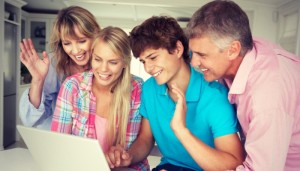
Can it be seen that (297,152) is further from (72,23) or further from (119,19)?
(119,19)

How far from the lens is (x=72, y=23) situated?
4.93 feet

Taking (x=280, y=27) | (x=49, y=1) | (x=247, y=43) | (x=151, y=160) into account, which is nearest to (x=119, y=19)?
(x=49, y=1)

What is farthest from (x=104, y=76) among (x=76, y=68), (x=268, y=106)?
(x=268, y=106)

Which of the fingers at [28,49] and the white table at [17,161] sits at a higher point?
the fingers at [28,49]

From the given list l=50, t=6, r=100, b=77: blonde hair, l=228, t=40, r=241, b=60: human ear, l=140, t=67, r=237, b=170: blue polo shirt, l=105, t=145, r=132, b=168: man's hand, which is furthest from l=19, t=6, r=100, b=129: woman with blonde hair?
l=228, t=40, r=241, b=60: human ear

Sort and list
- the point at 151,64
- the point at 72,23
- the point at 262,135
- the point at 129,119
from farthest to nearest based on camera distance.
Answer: the point at 72,23 < the point at 129,119 < the point at 151,64 < the point at 262,135

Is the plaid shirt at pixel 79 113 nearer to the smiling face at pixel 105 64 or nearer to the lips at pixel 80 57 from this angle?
the smiling face at pixel 105 64

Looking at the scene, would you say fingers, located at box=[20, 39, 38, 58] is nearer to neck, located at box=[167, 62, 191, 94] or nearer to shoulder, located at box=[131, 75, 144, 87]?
shoulder, located at box=[131, 75, 144, 87]

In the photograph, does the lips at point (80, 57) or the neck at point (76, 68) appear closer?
the lips at point (80, 57)

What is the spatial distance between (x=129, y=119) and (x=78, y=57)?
430mm

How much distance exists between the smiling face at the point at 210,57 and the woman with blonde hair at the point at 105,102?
36 centimetres

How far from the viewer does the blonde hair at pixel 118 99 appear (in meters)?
1.31

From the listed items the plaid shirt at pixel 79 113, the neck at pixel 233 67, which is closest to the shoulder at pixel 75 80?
the plaid shirt at pixel 79 113

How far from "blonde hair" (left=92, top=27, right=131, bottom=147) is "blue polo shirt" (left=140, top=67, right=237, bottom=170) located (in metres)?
0.10
